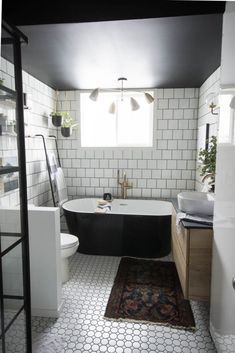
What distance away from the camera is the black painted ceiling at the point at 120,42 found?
1737mm

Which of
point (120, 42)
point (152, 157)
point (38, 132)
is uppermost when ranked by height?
point (120, 42)

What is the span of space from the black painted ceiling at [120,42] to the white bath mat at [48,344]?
A: 2.14 meters

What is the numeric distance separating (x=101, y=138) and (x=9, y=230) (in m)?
2.96

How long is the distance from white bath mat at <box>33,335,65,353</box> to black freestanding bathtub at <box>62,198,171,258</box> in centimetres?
150

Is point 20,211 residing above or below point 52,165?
below

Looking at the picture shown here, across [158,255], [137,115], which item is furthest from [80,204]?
[137,115]

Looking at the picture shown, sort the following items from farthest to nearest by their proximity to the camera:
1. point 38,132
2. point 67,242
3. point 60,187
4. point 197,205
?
1. point 60,187
2. point 38,132
3. point 67,242
4. point 197,205

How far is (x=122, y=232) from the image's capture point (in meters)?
3.37

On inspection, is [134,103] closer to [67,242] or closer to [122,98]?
[122,98]

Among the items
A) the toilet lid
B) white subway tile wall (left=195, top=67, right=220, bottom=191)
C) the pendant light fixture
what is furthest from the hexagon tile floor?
the pendant light fixture

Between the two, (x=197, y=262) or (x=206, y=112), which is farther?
(x=206, y=112)

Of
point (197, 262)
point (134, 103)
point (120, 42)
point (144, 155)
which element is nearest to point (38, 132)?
point (134, 103)

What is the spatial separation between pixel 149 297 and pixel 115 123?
110 inches

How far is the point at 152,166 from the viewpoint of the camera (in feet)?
13.6
